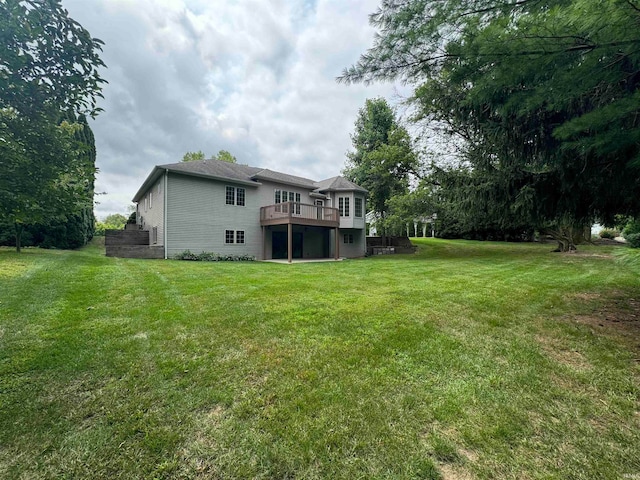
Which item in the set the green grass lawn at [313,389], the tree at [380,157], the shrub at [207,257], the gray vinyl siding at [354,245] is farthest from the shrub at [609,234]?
the shrub at [207,257]

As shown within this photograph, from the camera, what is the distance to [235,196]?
1634 centimetres

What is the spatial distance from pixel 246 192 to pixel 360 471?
16229mm

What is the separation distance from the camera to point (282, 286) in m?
7.16

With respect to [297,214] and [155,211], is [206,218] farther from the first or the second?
[297,214]

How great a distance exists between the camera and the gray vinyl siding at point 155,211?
47.6 ft

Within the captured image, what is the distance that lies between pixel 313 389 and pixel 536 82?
14.2 ft

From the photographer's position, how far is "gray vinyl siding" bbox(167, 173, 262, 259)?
14.3m

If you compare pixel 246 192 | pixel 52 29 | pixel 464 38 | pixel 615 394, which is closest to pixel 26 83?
pixel 52 29

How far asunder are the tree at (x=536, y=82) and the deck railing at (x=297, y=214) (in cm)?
1081

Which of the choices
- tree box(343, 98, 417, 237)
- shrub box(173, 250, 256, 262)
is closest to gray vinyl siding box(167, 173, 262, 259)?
shrub box(173, 250, 256, 262)

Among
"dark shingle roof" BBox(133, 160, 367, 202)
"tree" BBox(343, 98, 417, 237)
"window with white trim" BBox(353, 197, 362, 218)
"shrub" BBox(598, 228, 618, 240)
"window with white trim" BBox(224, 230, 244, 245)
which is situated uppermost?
"tree" BBox(343, 98, 417, 237)

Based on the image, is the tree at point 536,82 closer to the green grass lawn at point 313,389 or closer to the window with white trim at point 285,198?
the green grass lawn at point 313,389

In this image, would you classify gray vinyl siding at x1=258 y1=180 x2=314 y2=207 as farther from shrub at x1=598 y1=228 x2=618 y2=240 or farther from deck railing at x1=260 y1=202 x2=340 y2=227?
shrub at x1=598 y1=228 x2=618 y2=240

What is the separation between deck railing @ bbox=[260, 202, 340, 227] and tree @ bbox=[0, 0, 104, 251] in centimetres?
1271
